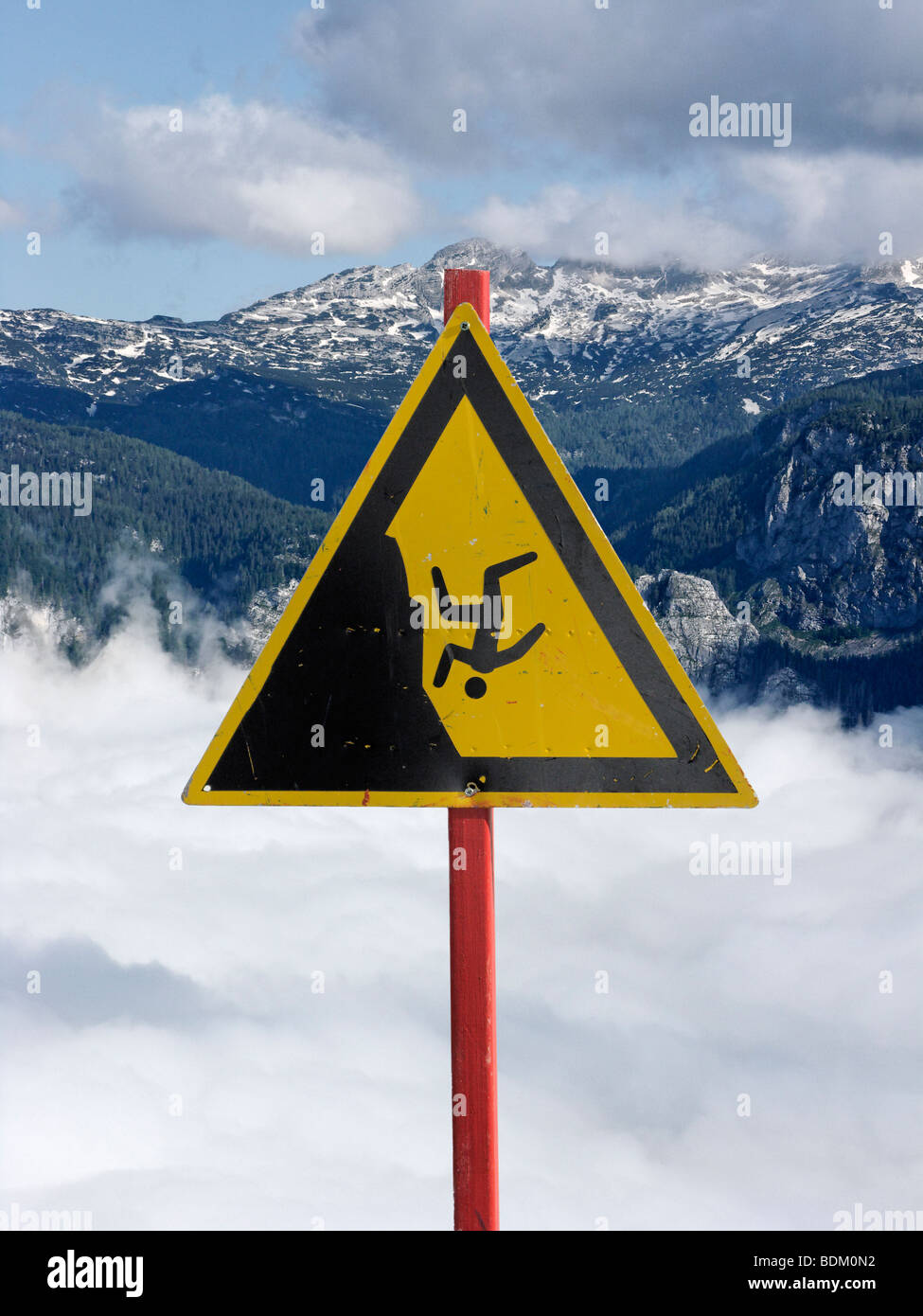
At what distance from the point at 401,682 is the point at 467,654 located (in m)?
0.32

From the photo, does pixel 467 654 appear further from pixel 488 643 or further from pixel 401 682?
pixel 401 682

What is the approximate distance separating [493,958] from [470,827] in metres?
0.57

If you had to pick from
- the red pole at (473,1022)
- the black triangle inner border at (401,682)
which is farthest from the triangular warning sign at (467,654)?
the red pole at (473,1022)

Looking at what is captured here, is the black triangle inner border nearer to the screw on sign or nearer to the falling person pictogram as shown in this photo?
the screw on sign

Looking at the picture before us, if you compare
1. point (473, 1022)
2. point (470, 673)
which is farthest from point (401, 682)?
point (473, 1022)

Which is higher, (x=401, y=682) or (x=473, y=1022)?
(x=401, y=682)

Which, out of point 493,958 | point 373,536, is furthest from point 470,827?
point 373,536

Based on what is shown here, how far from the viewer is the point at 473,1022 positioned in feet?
16.0

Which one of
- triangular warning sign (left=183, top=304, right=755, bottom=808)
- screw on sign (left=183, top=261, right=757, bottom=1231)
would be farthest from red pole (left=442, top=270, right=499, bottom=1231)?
triangular warning sign (left=183, top=304, right=755, bottom=808)

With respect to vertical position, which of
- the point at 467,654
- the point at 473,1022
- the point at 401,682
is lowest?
the point at 473,1022

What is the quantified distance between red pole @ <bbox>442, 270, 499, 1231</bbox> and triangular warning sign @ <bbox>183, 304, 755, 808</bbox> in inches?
9.9

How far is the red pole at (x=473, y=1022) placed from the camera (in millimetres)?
4852

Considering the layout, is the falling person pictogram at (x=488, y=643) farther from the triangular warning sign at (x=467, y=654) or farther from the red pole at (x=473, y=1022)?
the red pole at (x=473, y=1022)

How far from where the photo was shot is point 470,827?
193 inches
